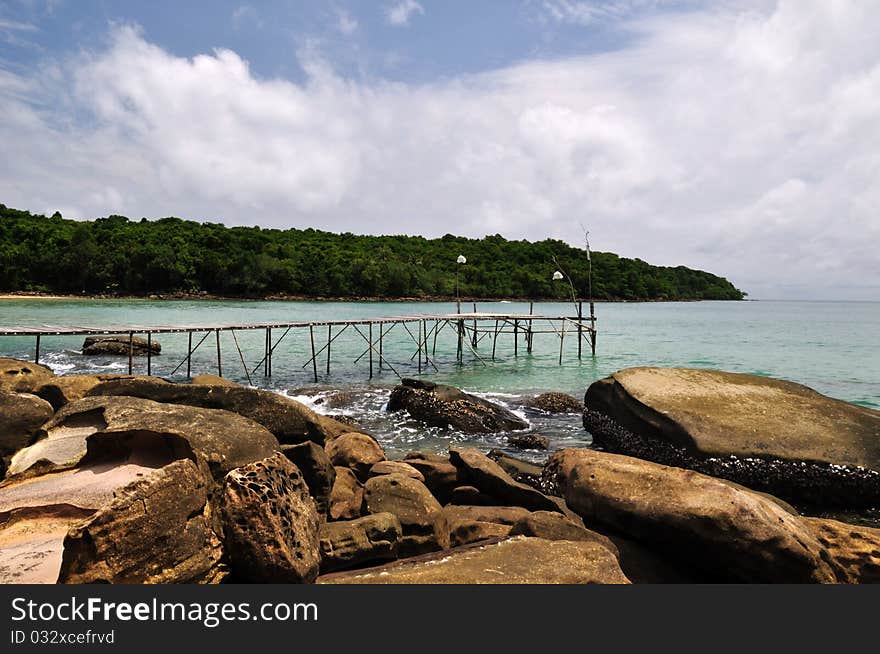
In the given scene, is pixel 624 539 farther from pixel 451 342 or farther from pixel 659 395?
pixel 451 342

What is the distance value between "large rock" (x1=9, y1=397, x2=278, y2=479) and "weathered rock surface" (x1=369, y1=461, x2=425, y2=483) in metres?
1.98

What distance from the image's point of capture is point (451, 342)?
34844mm

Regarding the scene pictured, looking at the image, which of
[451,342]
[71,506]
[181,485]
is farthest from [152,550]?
[451,342]

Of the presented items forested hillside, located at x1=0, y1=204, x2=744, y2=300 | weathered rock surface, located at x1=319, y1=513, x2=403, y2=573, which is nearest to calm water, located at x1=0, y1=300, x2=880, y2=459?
weathered rock surface, located at x1=319, y1=513, x2=403, y2=573

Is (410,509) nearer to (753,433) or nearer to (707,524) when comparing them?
(707,524)

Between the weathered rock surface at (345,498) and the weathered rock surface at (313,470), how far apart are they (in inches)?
4.3

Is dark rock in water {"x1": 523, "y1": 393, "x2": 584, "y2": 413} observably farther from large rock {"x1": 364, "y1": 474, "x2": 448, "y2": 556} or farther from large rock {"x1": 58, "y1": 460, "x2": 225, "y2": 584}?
large rock {"x1": 58, "y1": 460, "x2": 225, "y2": 584}

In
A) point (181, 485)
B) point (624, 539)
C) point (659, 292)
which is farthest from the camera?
point (659, 292)

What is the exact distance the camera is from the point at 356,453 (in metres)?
6.81

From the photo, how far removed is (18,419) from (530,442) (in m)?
7.63

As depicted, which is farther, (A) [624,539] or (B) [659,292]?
(B) [659,292]

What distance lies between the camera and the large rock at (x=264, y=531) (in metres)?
3.01

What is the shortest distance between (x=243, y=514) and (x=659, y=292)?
118435mm

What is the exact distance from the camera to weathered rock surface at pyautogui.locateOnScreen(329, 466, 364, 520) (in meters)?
4.93
